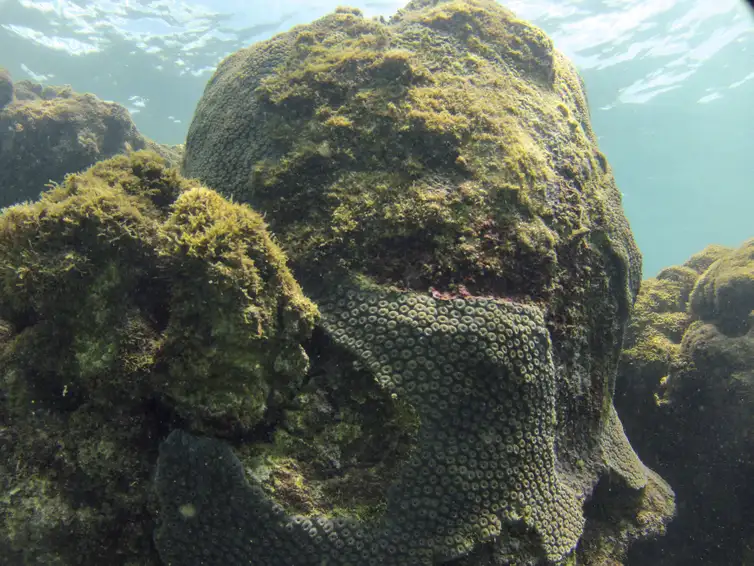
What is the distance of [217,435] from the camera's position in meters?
3.19

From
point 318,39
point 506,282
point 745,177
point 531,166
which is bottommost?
point 506,282

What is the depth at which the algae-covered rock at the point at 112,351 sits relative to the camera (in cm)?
291

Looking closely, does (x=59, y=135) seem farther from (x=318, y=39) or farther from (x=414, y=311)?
(x=414, y=311)

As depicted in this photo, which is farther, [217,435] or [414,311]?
[414,311]

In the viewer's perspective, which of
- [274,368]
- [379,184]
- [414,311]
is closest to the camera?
[274,368]

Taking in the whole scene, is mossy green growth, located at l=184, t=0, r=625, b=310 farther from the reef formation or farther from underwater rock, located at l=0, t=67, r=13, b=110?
underwater rock, located at l=0, t=67, r=13, b=110

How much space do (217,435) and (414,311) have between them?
1857mm

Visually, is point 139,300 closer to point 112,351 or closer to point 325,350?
point 112,351

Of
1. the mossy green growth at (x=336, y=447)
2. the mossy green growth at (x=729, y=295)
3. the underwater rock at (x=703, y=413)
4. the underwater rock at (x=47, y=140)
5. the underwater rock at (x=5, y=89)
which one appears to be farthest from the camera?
the underwater rock at (x=5, y=89)

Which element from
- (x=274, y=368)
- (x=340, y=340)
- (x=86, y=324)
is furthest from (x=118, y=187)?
(x=340, y=340)

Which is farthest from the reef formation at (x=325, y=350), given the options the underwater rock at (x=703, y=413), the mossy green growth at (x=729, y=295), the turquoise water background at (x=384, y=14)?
the turquoise water background at (x=384, y=14)

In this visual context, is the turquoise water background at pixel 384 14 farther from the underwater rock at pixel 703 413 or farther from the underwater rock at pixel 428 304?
the underwater rock at pixel 428 304

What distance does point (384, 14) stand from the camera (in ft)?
71.8

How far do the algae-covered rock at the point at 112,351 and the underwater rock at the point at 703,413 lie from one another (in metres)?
6.87
